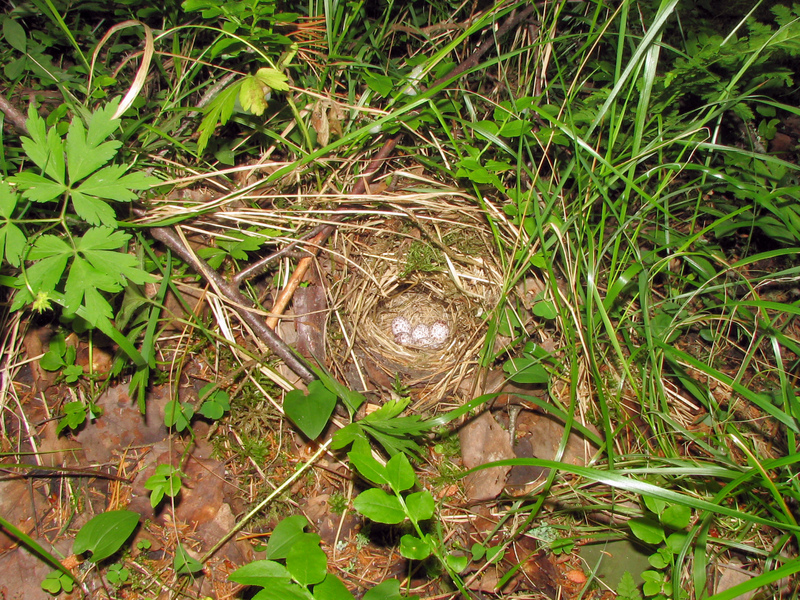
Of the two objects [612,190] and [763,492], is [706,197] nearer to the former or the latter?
[612,190]

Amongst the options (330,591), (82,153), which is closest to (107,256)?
(82,153)

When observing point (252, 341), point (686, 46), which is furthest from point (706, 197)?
point (252, 341)

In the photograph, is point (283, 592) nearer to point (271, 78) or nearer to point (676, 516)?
point (676, 516)

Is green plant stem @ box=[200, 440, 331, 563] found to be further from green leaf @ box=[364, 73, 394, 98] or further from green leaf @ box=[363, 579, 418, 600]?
green leaf @ box=[364, 73, 394, 98]

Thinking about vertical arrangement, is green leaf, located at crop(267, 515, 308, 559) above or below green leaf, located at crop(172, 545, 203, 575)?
above

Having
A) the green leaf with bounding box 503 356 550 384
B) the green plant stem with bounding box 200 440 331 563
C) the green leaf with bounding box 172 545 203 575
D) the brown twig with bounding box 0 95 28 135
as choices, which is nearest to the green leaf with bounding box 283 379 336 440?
the green plant stem with bounding box 200 440 331 563

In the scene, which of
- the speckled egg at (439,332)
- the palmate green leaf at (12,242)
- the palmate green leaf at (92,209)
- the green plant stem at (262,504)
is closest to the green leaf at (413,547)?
the green plant stem at (262,504)
